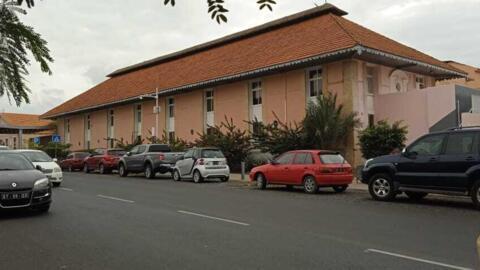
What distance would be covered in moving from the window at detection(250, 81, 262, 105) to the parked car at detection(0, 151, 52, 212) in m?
21.7

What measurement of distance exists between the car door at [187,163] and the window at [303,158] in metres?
7.10

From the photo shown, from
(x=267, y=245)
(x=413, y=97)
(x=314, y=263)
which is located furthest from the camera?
(x=413, y=97)

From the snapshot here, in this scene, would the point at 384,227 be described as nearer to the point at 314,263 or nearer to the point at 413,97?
the point at 314,263

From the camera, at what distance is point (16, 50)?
571 centimetres

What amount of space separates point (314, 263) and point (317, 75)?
22887mm

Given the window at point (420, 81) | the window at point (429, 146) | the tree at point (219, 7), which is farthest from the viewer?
the window at point (420, 81)

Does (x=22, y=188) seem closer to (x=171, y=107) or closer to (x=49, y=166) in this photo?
(x=49, y=166)

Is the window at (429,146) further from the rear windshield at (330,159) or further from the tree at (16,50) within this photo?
the tree at (16,50)

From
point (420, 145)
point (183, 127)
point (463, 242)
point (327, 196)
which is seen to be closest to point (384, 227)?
point (463, 242)

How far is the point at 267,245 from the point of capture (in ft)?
26.6

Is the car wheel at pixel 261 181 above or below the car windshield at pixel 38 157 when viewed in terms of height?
below

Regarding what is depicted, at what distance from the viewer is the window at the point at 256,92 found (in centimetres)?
3247

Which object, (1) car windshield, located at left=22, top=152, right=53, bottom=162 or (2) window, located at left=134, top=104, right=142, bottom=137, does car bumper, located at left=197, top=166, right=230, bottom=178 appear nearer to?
(1) car windshield, located at left=22, top=152, right=53, bottom=162

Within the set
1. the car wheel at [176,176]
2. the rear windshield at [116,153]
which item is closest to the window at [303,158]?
the car wheel at [176,176]
